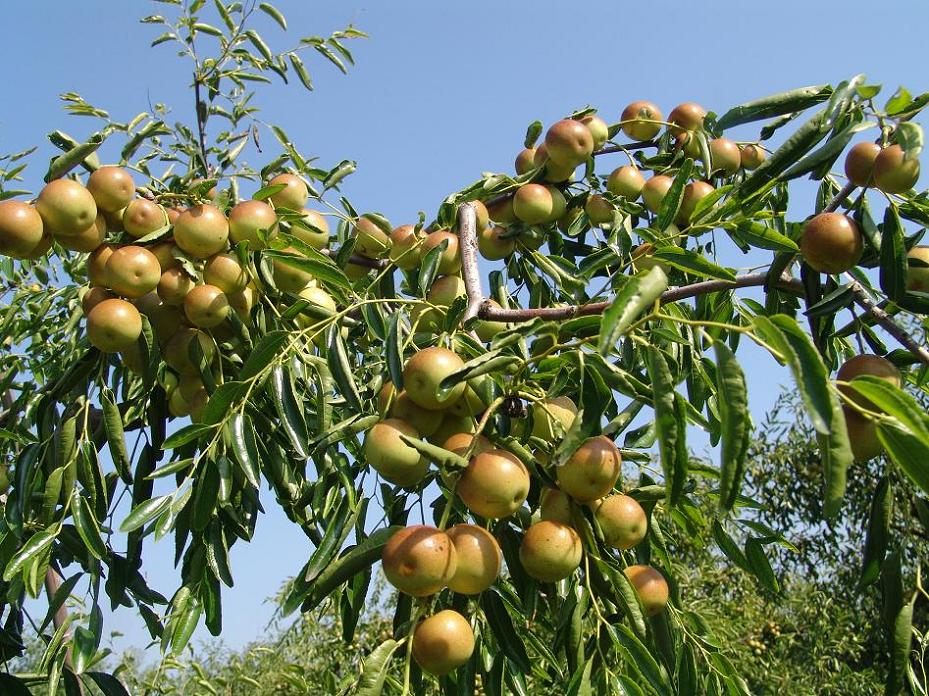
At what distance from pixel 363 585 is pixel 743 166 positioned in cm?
171

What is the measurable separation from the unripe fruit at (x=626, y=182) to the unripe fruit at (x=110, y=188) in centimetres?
139

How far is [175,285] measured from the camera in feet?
5.78

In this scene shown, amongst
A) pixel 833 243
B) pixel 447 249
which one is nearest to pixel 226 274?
pixel 447 249

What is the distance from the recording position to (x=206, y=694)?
4129mm

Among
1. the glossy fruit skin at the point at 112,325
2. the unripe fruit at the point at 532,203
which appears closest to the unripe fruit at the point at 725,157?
the unripe fruit at the point at 532,203

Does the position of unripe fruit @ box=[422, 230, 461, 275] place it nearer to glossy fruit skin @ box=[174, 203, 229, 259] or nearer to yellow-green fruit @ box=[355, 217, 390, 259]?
yellow-green fruit @ box=[355, 217, 390, 259]

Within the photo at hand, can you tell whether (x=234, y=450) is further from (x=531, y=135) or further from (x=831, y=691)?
(x=831, y=691)

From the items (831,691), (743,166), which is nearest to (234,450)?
(743,166)

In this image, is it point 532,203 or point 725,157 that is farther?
point 725,157

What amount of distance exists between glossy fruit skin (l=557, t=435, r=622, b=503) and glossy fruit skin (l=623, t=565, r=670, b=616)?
0.18 metres

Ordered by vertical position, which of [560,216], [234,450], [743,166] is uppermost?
[743,166]

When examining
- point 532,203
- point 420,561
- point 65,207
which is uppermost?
point 532,203

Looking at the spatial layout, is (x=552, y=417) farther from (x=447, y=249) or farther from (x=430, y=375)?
(x=447, y=249)

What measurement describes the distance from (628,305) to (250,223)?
3.50 feet
